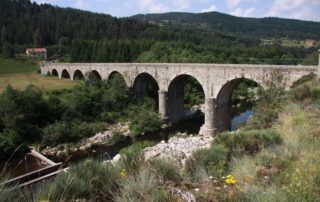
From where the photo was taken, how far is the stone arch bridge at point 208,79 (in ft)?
68.2

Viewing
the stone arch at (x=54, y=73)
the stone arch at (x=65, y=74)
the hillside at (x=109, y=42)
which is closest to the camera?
the hillside at (x=109, y=42)

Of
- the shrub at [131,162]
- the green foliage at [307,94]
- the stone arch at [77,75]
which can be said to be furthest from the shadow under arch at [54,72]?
the shrub at [131,162]

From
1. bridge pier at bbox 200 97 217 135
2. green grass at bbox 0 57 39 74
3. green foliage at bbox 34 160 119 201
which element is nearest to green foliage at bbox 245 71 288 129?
bridge pier at bbox 200 97 217 135

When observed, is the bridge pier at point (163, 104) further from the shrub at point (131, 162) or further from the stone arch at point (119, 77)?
the shrub at point (131, 162)

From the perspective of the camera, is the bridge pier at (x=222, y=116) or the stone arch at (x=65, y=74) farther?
the stone arch at (x=65, y=74)

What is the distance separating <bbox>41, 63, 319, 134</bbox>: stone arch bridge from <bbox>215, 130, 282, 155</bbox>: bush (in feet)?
34.4

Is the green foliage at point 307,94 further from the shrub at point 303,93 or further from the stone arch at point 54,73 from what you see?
the stone arch at point 54,73

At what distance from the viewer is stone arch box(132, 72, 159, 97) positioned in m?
35.2

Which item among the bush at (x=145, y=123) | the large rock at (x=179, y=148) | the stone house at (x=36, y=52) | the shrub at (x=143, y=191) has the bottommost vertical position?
the bush at (x=145, y=123)

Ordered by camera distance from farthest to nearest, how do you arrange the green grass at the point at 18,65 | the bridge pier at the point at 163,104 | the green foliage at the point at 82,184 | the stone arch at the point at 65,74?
the green grass at the point at 18,65 → the stone arch at the point at 65,74 → the bridge pier at the point at 163,104 → the green foliage at the point at 82,184

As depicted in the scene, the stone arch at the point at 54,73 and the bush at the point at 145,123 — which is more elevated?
the stone arch at the point at 54,73

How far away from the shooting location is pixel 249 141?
9.23 metres

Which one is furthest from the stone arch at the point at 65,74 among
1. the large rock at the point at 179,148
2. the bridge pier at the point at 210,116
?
the large rock at the point at 179,148

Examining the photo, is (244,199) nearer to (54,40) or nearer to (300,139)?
(300,139)
